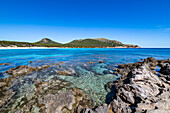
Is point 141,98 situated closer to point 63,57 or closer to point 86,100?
point 86,100

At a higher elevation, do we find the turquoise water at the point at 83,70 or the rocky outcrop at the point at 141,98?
the rocky outcrop at the point at 141,98

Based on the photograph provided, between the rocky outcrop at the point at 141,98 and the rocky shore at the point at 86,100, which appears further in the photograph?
the rocky shore at the point at 86,100

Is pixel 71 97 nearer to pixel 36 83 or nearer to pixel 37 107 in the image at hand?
pixel 37 107

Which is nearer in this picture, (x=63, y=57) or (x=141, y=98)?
(x=141, y=98)

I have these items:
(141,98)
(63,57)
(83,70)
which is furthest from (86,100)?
(63,57)

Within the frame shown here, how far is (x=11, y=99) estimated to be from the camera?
9266 mm

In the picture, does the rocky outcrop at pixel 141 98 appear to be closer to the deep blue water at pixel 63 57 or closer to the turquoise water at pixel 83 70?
the turquoise water at pixel 83 70

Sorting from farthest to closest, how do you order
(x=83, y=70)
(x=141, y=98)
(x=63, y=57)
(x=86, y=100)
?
(x=63, y=57) → (x=83, y=70) → (x=86, y=100) → (x=141, y=98)

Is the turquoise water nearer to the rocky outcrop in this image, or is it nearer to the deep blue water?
the deep blue water

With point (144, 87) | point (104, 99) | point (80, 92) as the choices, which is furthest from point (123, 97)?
point (80, 92)

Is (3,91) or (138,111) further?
(3,91)

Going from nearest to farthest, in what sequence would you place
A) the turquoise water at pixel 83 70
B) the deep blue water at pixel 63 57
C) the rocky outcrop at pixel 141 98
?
the rocky outcrop at pixel 141 98
the turquoise water at pixel 83 70
the deep blue water at pixel 63 57

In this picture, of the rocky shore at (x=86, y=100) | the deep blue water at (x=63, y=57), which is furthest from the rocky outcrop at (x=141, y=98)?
the deep blue water at (x=63, y=57)

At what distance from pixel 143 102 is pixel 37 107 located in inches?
425
